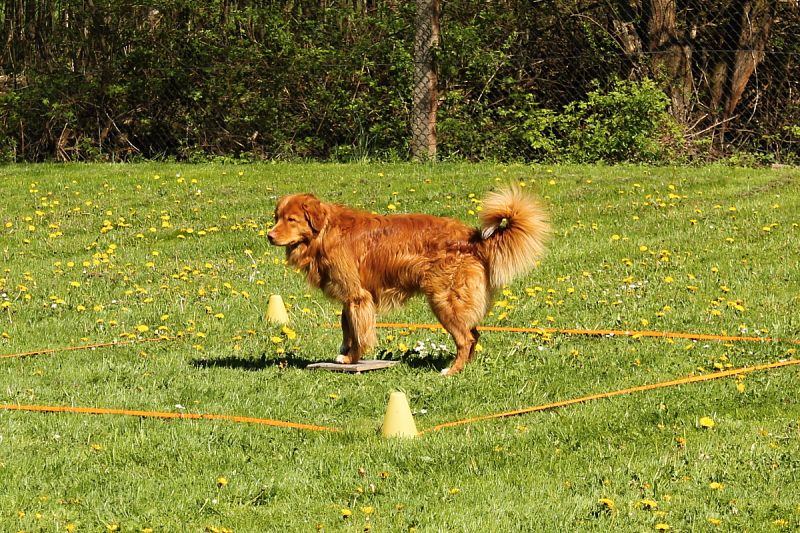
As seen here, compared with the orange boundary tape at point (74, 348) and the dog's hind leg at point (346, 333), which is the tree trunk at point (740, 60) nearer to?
the dog's hind leg at point (346, 333)

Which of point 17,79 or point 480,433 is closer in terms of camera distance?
point 480,433

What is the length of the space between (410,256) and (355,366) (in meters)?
0.82

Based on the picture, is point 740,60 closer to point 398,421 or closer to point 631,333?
point 631,333

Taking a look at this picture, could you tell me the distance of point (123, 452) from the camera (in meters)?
5.81

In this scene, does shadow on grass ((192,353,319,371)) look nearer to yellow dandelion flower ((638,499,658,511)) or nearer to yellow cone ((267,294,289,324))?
yellow cone ((267,294,289,324))

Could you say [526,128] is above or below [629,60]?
below

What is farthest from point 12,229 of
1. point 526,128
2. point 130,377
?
point 526,128

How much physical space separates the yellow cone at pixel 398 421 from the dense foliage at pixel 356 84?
440 inches

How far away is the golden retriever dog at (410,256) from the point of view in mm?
7387

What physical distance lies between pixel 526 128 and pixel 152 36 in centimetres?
620

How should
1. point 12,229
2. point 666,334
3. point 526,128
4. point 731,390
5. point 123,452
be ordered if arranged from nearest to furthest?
point 123,452, point 731,390, point 666,334, point 12,229, point 526,128

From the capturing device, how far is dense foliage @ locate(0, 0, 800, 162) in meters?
16.9

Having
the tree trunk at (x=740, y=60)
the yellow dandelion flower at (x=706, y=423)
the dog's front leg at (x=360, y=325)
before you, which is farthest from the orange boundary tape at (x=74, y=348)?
the tree trunk at (x=740, y=60)

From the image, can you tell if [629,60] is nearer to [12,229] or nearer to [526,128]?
[526,128]
